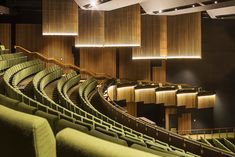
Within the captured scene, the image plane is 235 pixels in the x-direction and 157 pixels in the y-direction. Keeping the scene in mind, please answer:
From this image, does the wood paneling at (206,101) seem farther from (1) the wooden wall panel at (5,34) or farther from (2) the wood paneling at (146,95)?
(1) the wooden wall panel at (5,34)

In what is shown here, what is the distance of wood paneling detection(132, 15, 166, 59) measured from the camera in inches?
188

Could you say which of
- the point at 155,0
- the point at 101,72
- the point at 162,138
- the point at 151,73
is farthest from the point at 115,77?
the point at 162,138

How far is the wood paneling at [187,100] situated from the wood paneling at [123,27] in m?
0.88

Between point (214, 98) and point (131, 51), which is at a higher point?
point (131, 51)

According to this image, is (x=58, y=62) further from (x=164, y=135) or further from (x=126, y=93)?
(x=164, y=135)

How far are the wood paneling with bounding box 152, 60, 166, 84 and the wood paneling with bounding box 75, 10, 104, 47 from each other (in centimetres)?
91

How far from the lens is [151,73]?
5020mm

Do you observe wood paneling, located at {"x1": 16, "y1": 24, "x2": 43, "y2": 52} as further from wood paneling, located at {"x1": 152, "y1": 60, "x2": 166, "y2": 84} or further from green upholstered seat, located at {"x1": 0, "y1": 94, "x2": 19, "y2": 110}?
green upholstered seat, located at {"x1": 0, "y1": 94, "x2": 19, "y2": 110}

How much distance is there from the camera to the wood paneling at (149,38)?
4778 mm

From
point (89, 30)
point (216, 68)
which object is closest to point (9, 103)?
point (89, 30)

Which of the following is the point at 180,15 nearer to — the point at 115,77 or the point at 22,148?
the point at 115,77

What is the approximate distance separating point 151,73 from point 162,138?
10.1ft

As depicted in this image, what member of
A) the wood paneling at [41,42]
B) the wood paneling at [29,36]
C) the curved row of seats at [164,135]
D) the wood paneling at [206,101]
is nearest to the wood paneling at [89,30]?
the wood paneling at [41,42]

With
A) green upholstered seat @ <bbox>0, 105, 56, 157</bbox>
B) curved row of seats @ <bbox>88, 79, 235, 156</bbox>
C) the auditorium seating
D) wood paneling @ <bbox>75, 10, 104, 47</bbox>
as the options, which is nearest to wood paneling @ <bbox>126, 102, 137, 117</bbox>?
wood paneling @ <bbox>75, 10, 104, 47</bbox>
